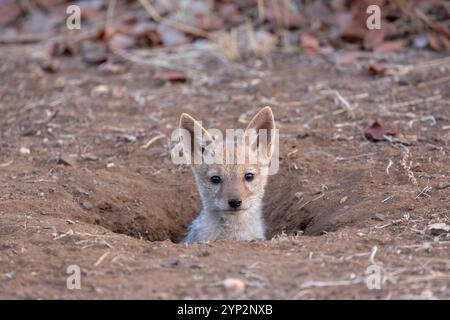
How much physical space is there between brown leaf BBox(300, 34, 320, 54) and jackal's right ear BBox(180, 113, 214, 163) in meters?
3.00

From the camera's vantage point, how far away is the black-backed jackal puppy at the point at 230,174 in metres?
6.30

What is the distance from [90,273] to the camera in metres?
4.62

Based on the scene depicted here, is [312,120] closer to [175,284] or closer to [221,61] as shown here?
[221,61]

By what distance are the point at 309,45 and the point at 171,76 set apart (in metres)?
1.61

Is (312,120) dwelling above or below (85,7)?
below

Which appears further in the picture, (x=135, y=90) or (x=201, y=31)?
(x=201, y=31)

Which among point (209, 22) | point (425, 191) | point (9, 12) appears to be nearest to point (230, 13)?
point (209, 22)

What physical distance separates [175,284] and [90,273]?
538 mm

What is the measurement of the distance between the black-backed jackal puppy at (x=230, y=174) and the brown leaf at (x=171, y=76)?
7.09ft

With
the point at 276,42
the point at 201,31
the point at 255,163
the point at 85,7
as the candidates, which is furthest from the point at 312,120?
the point at 85,7

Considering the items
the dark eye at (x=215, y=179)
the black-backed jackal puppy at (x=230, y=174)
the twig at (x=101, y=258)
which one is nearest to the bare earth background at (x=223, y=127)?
the twig at (x=101, y=258)

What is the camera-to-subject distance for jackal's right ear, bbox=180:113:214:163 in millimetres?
6461
